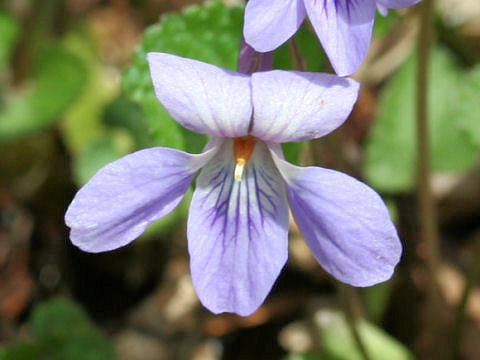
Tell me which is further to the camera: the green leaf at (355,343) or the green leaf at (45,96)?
the green leaf at (45,96)

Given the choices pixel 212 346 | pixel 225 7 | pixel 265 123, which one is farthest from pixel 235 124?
pixel 212 346

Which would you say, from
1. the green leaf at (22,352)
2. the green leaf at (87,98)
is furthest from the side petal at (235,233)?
the green leaf at (87,98)

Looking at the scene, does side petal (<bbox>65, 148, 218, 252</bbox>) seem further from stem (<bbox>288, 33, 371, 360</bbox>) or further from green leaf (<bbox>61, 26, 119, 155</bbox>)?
green leaf (<bbox>61, 26, 119, 155</bbox>)

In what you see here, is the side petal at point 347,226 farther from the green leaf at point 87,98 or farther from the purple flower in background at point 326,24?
the green leaf at point 87,98

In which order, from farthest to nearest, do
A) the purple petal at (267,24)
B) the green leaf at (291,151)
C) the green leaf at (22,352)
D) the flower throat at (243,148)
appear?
the green leaf at (22,352), the green leaf at (291,151), the flower throat at (243,148), the purple petal at (267,24)

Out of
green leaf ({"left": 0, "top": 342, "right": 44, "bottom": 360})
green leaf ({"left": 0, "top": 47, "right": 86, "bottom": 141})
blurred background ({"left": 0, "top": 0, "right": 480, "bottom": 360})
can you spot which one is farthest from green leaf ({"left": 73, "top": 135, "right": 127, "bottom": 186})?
green leaf ({"left": 0, "top": 342, "right": 44, "bottom": 360})

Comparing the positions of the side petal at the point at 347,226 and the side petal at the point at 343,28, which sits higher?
the side petal at the point at 343,28

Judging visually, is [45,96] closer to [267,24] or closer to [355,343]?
[355,343]
